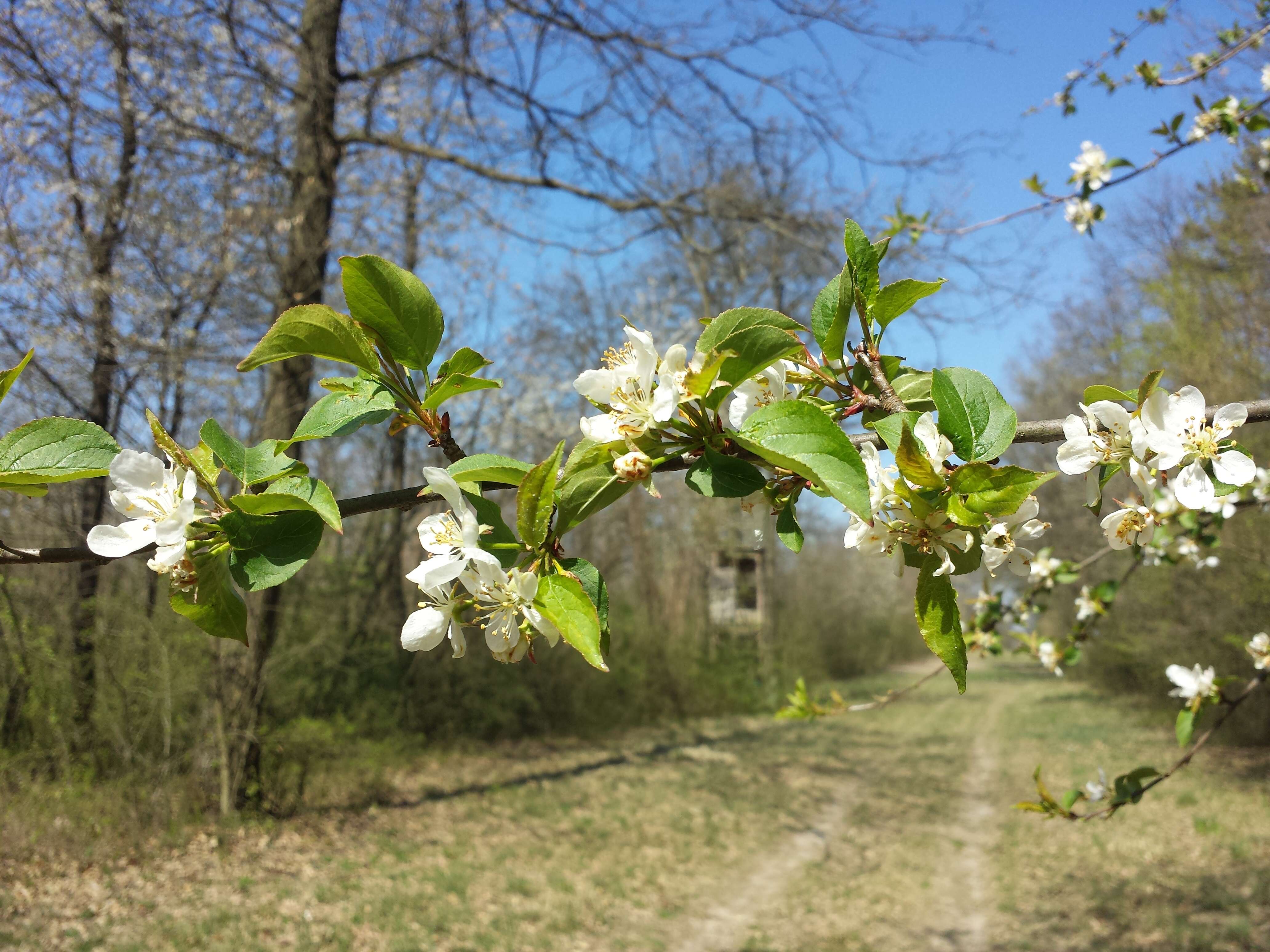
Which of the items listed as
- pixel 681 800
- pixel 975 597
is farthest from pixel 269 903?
pixel 975 597

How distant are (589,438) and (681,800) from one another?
6238 millimetres

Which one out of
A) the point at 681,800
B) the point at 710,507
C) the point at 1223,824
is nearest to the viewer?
the point at 1223,824

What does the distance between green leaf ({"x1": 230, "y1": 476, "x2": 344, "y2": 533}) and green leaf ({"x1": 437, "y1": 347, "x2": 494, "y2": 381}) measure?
13cm

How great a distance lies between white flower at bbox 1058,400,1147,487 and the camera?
0.58 metres

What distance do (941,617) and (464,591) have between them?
0.34 metres

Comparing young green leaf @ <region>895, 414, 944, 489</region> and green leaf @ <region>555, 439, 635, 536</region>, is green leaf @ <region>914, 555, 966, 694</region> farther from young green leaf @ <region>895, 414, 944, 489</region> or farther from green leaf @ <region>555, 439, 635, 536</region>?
green leaf @ <region>555, 439, 635, 536</region>

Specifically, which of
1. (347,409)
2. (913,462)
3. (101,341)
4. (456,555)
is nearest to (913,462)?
(913,462)

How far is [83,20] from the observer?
193 inches

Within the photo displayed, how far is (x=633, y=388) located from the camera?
1.82 feet

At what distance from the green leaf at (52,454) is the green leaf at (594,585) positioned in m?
0.32

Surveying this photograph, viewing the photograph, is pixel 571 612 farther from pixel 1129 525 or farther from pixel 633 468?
pixel 1129 525

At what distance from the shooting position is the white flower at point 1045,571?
2.89 meters

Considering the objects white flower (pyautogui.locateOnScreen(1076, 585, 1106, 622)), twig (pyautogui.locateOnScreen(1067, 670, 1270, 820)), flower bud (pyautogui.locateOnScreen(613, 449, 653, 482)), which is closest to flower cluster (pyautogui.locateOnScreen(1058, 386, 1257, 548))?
flower bud (pyautogui.locateOnScreen(613, 449, 653, 482))

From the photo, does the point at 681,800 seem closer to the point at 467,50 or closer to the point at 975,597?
the point at 975,597
